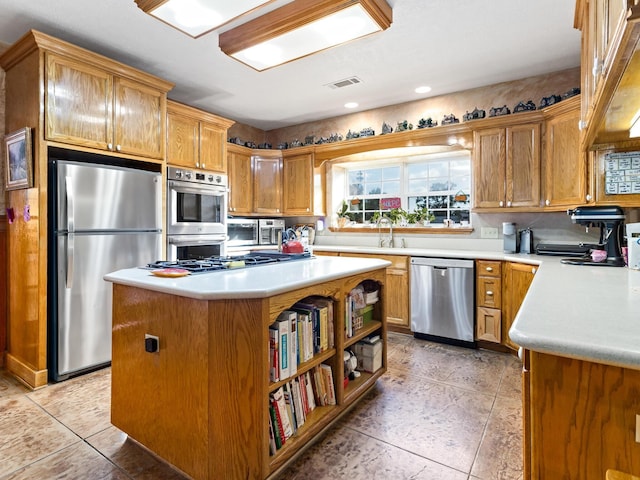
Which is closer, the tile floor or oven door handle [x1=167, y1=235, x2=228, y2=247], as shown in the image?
the tile floor

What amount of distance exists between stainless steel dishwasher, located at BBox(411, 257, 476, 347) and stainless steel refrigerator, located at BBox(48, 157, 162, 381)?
102 inches

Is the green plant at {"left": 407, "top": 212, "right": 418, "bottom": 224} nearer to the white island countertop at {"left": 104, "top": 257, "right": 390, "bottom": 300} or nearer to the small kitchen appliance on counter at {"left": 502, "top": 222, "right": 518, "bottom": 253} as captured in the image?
the small kitchen appliance on counter at {"left": 502, "top": 222, "right": 518, "bottom": 253}

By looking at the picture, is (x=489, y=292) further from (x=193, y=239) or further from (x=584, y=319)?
(x=193, y=239)

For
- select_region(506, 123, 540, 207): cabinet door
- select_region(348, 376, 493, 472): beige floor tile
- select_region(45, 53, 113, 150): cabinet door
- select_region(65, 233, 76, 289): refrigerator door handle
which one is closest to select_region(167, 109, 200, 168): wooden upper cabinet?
select_region(45, 53, 113, 150): cabinet door

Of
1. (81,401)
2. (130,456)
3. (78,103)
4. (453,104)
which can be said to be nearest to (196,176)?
(78,103)

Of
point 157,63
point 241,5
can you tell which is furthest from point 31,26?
point 241,5

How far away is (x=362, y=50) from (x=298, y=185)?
2.16 meters

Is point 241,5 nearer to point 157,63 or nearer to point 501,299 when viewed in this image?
point 157,63

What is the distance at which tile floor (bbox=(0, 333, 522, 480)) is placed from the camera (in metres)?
1.68

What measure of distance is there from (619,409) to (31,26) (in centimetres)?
383

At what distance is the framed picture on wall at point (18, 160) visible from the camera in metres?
2.52

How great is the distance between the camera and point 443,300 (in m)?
3.48

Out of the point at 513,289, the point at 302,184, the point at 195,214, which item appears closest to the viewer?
the point at 513,289

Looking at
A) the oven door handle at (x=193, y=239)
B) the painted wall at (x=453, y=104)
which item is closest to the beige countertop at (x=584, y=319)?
the painted wall at (x=453, y=104)
